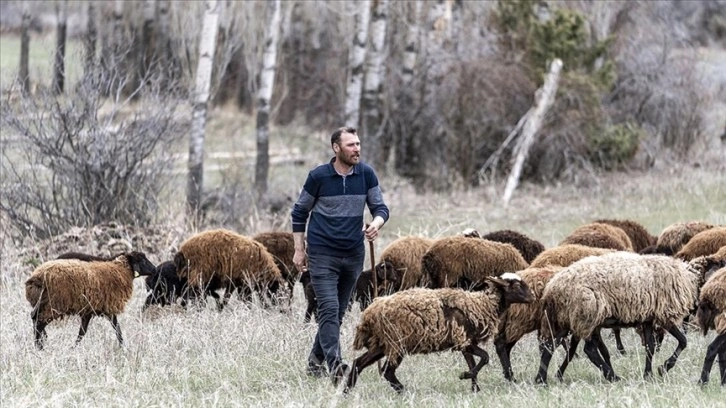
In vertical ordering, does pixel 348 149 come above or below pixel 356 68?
above

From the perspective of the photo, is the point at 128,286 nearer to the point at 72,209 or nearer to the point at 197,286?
the point at 197,286

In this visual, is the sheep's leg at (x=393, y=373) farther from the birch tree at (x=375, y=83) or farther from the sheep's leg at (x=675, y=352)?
the birch tree at (x=375, y=83)

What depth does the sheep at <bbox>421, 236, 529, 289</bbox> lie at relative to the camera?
13898mm

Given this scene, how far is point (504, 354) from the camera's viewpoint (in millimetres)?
11195

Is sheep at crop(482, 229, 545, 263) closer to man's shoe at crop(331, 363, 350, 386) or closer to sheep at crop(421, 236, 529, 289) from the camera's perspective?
sheep at crop(421, 236, 529, 289)

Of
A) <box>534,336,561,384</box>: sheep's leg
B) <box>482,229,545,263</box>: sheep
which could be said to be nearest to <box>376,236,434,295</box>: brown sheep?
<box>482,229,545,263</box>: sheep

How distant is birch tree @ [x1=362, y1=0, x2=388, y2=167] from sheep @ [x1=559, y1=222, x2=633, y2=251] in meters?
11.3

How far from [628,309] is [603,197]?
14044 mm

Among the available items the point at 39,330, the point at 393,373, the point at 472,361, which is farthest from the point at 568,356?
the point at 39,330

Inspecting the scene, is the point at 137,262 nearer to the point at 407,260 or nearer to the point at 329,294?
the point at 407,260

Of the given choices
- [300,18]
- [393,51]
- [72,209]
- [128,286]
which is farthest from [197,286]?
[300,18]

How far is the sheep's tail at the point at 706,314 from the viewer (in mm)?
10758

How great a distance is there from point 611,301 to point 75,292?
534 centimetres

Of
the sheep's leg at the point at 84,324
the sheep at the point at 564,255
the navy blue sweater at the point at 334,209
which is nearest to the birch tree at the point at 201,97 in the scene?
the sheep's leg at the point at 84,324
